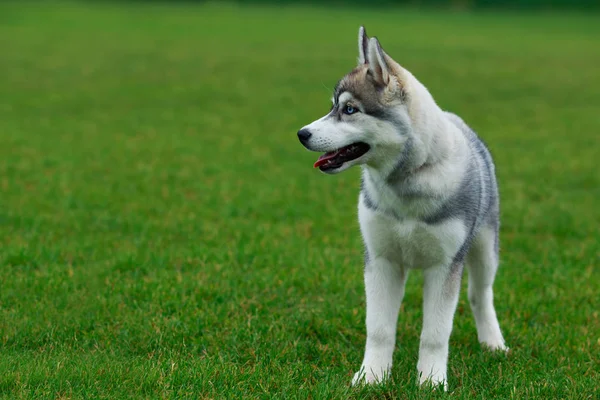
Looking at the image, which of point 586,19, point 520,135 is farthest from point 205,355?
point 586,19

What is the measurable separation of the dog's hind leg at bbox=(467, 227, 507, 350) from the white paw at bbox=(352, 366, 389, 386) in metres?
1.01

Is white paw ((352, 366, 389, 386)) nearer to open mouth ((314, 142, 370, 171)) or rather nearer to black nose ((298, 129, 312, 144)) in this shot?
open mouth ((314, 142, 370, 171))

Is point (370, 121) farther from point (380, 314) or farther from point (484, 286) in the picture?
point (484, 286)

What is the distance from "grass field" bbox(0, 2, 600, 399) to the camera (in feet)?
16.0

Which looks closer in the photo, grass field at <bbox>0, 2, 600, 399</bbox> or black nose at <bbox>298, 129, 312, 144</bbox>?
black nose at <bbox>298, 129, 312, 144</bbox>

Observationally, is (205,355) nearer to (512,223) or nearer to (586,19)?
(512,223)

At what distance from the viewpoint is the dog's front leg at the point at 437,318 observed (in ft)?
15.5

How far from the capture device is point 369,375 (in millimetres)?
4809

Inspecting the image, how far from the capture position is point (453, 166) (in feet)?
15.2

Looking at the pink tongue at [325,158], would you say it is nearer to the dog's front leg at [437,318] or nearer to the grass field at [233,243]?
the dog's front leg at [437,318]

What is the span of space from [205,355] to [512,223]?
4785 millimetres

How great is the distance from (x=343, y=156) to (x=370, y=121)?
256 mm

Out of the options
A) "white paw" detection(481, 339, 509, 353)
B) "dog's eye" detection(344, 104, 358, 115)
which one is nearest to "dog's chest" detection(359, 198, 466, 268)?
"dog's eye" detection(344, 104, 358, 115)

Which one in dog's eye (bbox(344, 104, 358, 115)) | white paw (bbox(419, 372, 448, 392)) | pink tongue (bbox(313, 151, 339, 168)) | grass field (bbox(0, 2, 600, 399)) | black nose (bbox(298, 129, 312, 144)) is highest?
dog's eye (bbox(344, 104, 358, 115))
